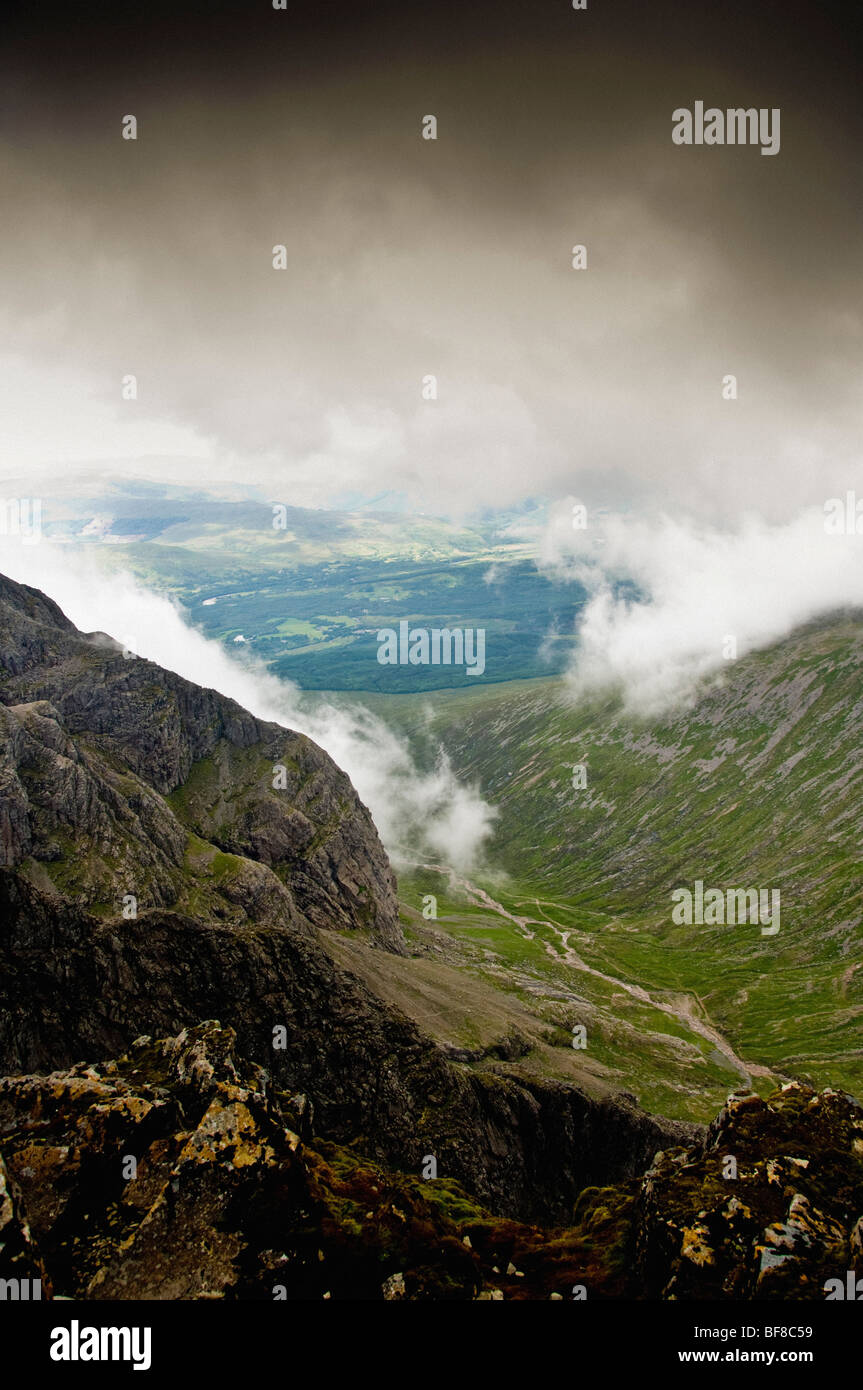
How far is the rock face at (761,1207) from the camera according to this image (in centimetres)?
3256

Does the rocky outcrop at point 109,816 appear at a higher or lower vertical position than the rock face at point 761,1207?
higher

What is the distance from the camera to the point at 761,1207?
36938mm

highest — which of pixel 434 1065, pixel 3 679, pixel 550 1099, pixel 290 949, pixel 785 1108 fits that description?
pixel 3 679

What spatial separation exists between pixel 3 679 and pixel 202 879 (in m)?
82.6

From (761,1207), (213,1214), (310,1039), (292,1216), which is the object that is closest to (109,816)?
(310,1039)

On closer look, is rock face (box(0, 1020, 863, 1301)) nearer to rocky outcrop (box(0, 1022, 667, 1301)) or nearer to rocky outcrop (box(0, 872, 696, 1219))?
rocky outcrop (box(0, 1022, 667, 1301))

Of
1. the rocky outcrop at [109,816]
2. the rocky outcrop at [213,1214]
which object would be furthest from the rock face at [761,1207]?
the rocky outcrop at [109,816]

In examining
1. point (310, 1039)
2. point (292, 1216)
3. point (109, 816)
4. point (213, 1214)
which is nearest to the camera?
point (213, 1214)

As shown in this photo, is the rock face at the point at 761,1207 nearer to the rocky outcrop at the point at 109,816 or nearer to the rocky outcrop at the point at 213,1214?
the rocky outcrop at the point at 213,1214

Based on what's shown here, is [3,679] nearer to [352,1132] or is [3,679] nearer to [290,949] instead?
[290,949]

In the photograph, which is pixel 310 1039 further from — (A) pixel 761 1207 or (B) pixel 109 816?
(B) pixel 109 816
